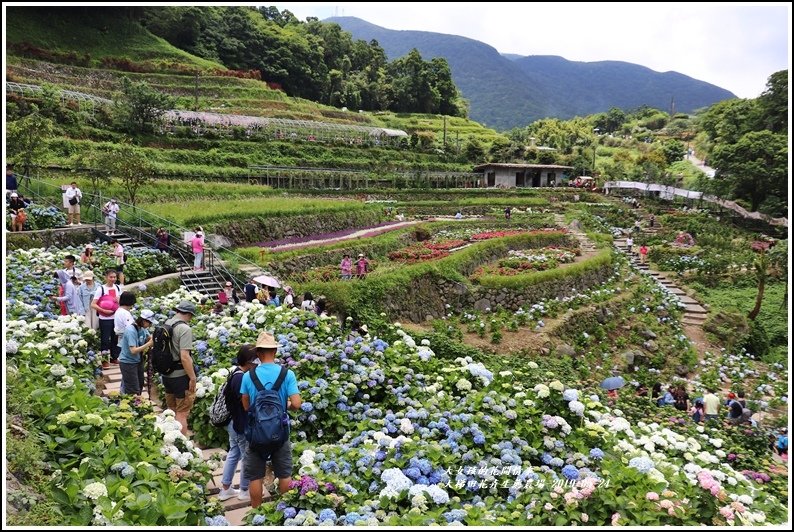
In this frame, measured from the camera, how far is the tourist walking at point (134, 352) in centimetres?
684

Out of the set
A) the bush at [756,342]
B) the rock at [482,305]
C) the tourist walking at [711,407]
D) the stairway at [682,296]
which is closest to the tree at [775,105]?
the stairway at [682,296]

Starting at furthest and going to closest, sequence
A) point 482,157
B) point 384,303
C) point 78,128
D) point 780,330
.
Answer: point 482,157
point 78,128
point 780,330
point 384,303

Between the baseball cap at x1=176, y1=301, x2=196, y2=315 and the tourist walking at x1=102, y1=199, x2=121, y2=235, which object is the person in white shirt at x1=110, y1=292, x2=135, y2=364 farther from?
the tourist walking at x1=102, y1=199, x2=121, y2=235

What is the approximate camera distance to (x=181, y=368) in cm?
645

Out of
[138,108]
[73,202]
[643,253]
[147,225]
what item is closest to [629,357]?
[147,225]

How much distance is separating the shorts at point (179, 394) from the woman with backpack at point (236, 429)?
1175mm

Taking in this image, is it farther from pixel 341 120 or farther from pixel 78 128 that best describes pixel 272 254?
pixel 341 120

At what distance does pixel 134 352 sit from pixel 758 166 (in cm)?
5044

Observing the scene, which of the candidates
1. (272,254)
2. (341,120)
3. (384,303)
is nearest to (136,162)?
(272,254)

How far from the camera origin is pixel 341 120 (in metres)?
61.9

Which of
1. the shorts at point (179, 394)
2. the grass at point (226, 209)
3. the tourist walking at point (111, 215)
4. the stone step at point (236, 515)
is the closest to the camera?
the stone step at point (236, 515)

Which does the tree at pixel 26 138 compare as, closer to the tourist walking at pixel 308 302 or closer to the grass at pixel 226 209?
the grass at pixel 226 209

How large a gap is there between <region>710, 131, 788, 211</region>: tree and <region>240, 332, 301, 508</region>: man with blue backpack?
→ 164ft

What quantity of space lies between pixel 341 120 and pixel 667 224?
118 feet
